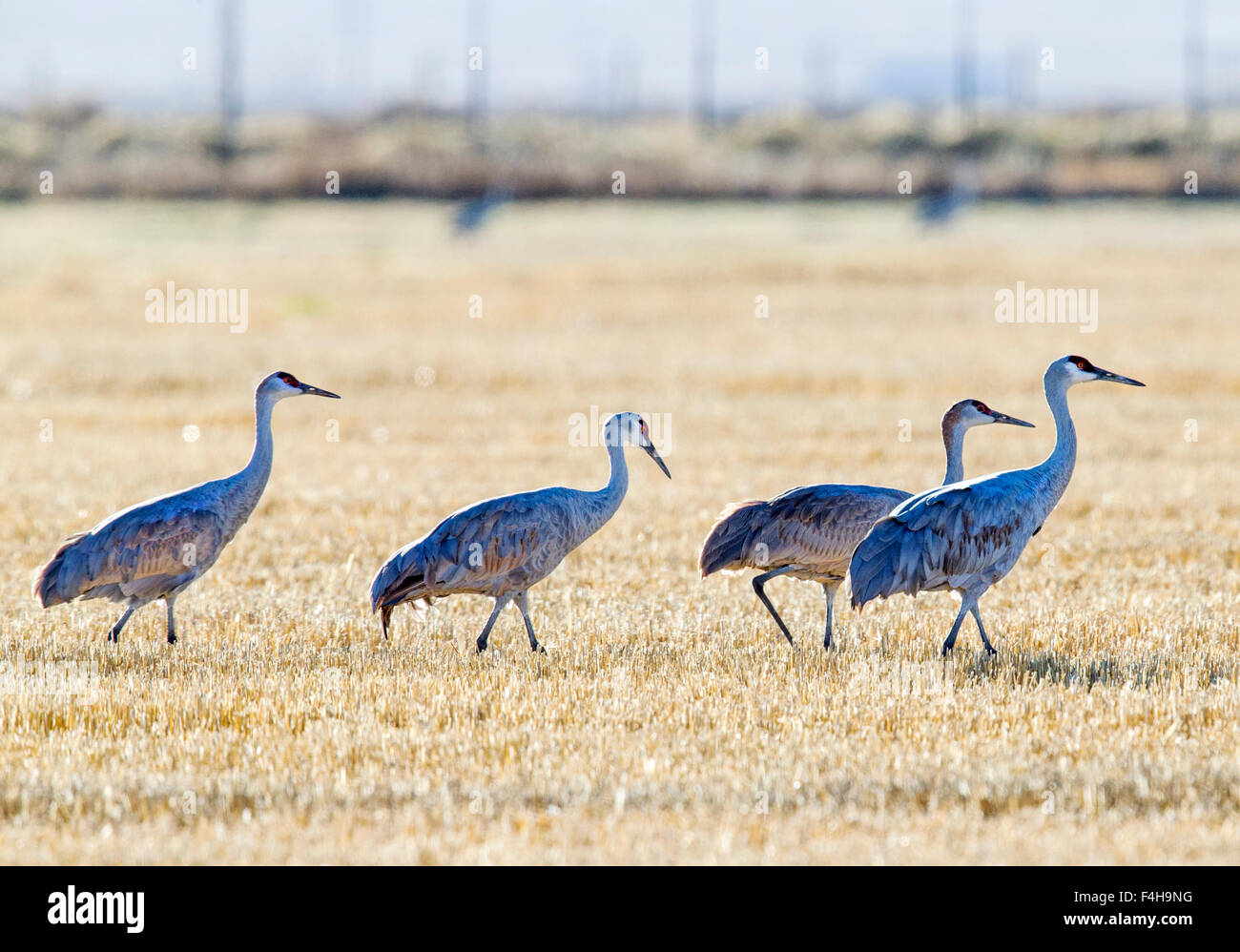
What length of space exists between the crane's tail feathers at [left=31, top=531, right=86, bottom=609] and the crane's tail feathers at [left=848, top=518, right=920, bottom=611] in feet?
13.9

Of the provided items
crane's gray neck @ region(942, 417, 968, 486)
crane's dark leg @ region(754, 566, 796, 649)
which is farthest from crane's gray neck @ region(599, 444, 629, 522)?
crane's gray neck @ region(942, 417, 968, 486)

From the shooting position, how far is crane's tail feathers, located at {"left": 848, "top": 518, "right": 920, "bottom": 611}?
815 centimetres

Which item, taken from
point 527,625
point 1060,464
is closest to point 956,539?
point 1060,464

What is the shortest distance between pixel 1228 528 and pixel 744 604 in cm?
461

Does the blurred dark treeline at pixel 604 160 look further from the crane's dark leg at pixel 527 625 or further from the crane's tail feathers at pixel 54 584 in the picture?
the crane's tail feathers at pixel 54 584

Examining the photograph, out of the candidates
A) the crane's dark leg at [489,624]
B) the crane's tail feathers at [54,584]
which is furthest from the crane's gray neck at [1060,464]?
the crane's tail feathers at [54,584]

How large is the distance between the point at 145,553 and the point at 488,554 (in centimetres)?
189

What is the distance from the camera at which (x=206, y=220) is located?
42656mm

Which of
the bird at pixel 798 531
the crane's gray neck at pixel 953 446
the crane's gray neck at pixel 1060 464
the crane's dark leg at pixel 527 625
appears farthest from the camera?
the crane's gray neck at pixel 953 446

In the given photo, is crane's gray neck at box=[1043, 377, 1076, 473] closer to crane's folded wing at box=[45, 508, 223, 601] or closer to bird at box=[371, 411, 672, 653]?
bird at box=[371, 411, 672, 653]

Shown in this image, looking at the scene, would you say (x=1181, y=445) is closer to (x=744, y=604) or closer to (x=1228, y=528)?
(x=1228, y=528)

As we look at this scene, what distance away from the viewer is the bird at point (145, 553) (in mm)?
8609

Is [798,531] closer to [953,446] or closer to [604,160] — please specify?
[953,446]
